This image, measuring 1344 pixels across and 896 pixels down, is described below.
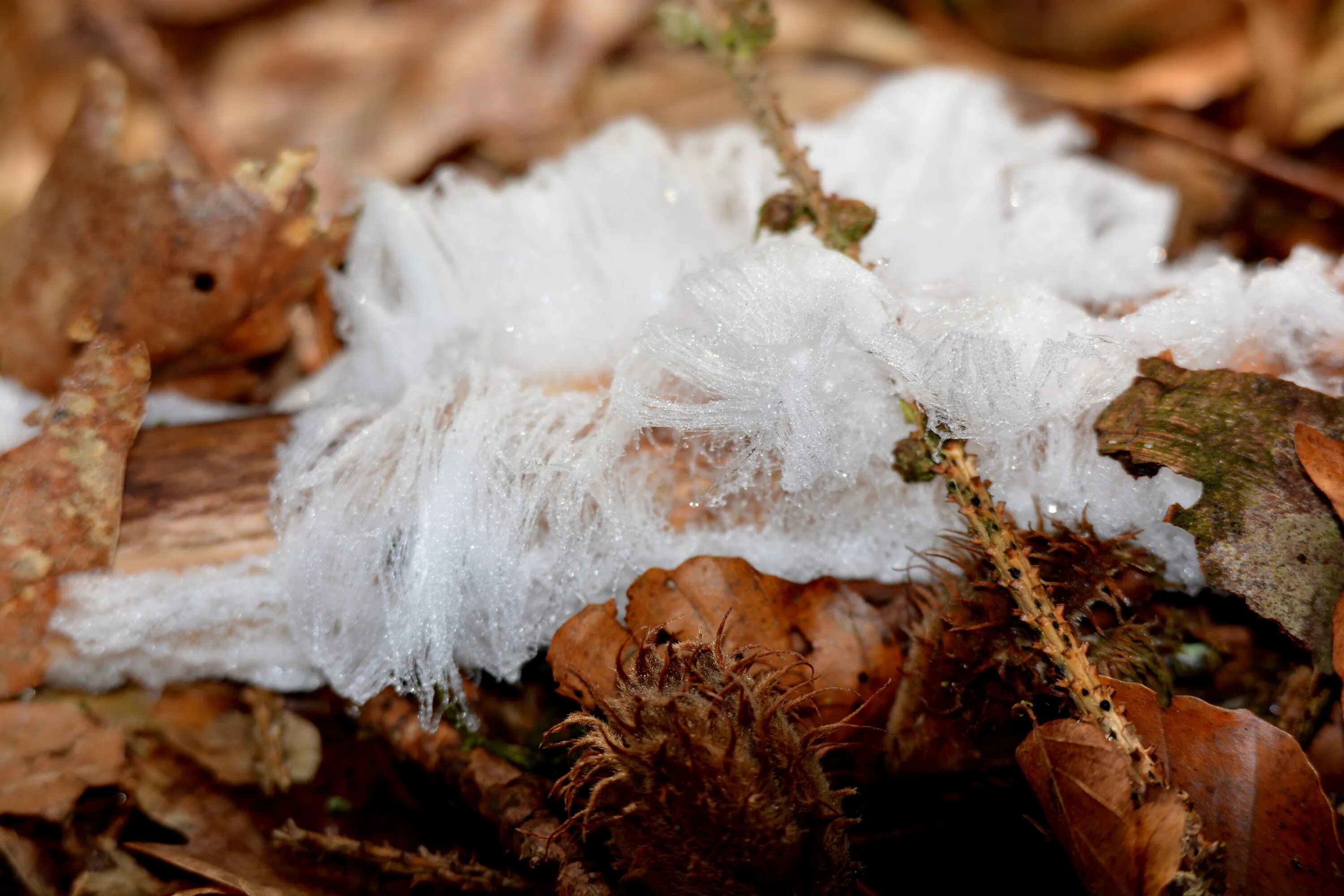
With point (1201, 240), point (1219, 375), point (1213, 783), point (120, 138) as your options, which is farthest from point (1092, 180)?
point (120, 138)

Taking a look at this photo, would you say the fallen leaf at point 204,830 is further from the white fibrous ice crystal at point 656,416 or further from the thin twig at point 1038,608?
the thin twig at point 1038,608

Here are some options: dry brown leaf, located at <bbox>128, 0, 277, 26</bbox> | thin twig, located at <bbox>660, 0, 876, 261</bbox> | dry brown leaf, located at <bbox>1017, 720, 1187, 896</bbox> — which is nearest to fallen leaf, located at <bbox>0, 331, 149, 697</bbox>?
thin twig, located at <bbox>660, 0, 876, 261</bbox>

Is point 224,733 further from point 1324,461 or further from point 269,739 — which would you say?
point 1324,461

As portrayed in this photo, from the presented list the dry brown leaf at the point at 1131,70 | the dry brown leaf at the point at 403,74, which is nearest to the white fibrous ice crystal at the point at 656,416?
the dry brown leaf at the point at 403,74

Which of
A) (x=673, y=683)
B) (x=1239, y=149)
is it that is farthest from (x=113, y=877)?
(x=1239, y=149)

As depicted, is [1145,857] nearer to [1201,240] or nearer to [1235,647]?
[1235,647]

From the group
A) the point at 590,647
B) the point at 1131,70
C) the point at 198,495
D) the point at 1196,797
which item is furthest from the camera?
the point at 1131,70

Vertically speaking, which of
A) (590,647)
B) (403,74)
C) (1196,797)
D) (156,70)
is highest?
(156,70)
